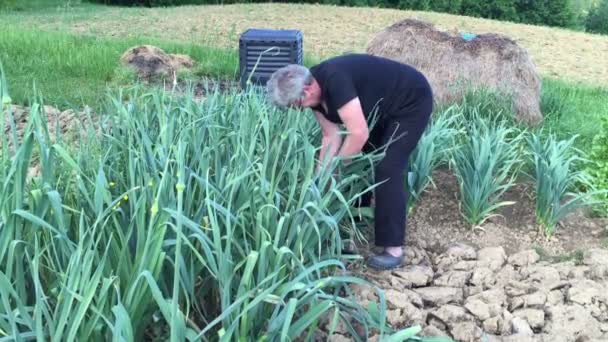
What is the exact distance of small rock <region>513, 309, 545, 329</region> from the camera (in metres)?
2.93

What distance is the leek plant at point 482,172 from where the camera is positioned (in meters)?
3.58

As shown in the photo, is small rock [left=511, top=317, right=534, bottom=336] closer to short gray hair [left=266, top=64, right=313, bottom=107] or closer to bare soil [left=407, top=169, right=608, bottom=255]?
bare soil [left=407, top=169, right=608, bottom=255]

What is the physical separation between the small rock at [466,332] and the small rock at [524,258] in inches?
26.5

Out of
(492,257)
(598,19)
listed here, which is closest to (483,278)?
(492,257)

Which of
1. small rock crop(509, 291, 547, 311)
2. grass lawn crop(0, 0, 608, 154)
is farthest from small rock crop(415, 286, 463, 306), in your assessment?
grass lawn crop(0, 0, 608, 154)

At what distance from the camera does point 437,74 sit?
19.1 feet

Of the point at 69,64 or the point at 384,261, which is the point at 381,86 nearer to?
the point at 384,261

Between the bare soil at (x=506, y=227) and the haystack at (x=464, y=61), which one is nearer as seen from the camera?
the bare soil at (x=506, y=227)

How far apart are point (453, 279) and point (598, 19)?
91.8ft

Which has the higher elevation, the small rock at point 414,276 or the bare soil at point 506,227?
the bare soil at point 506,227

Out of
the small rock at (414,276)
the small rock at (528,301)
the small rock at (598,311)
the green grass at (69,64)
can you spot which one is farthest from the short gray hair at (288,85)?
the green grass at (69,64)

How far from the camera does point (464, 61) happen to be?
19.3 ft

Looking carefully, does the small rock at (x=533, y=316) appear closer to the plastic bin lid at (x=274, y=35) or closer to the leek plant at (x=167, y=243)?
the leek plant at (x=167, y=243)

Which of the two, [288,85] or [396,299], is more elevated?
[288,85]
